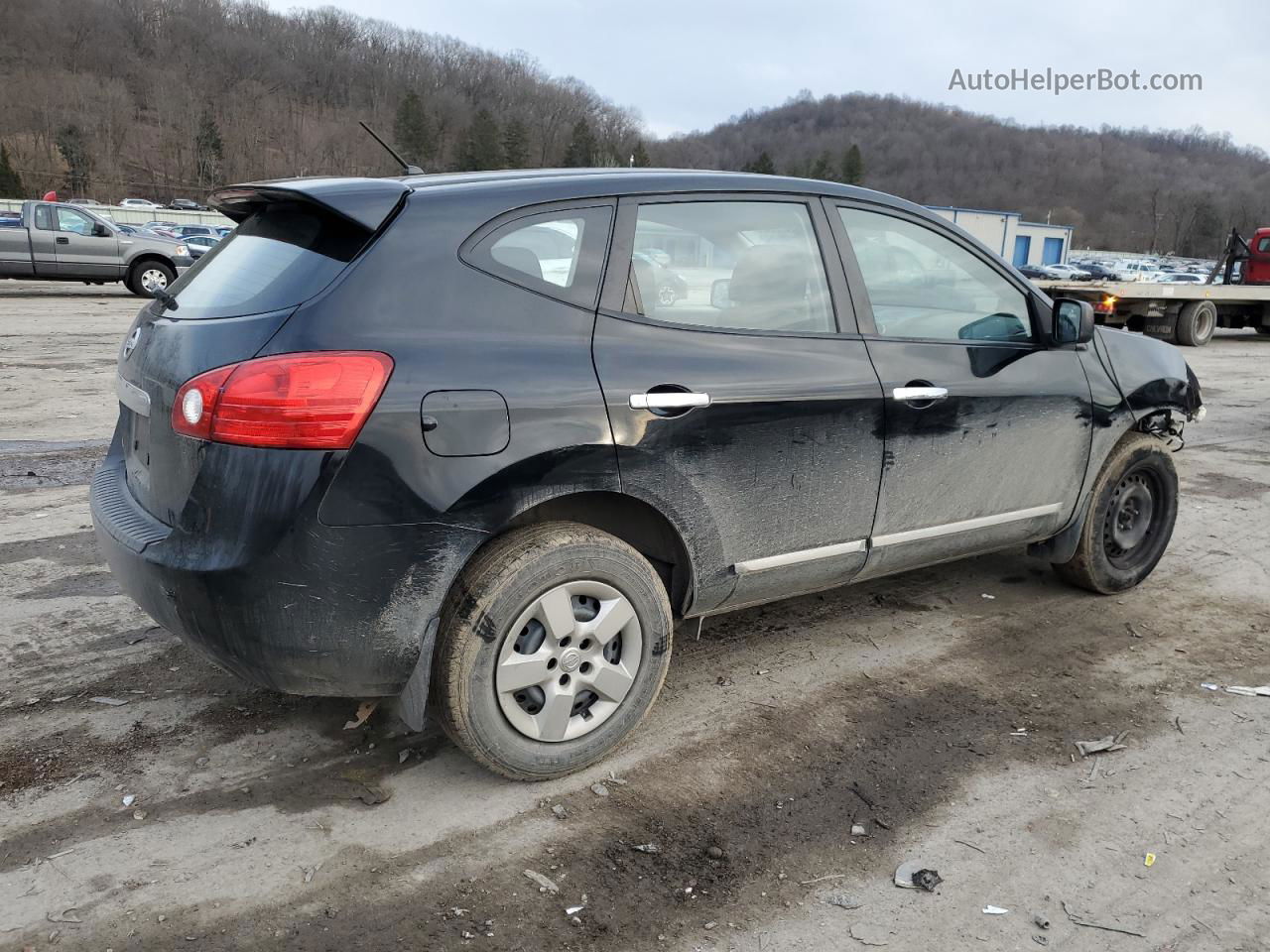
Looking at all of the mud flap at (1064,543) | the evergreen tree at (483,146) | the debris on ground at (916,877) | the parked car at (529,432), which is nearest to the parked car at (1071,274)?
the mud flap at (1064,543)

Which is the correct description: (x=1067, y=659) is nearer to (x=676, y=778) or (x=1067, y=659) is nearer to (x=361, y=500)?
(x=676, y=778)

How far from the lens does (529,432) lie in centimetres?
271

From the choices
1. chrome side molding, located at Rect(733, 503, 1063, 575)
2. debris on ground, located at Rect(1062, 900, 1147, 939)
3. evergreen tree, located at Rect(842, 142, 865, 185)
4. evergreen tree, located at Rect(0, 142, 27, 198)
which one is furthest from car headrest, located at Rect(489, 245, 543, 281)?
evergreen tree, located at Rect(842, 142, 865, 185)

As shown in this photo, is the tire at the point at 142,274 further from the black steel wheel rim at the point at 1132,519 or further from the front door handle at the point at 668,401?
the front door handle at the point at 668,401

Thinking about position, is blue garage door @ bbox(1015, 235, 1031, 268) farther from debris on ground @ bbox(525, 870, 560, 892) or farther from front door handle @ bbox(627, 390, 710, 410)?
debris on ground @ bbox(525, 870, 560, 892)

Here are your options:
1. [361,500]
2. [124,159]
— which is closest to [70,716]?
[361,500]

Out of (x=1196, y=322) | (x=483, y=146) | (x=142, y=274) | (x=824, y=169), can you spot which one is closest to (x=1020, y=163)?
(x=824, y=169)

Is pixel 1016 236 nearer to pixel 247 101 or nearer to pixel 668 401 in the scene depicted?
pixel 668 401

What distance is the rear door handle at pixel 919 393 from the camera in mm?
3510

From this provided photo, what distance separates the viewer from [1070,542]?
4.47 meters

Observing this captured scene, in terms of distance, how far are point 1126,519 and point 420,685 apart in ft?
11.5

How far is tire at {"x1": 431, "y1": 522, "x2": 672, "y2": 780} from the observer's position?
2.76 metres

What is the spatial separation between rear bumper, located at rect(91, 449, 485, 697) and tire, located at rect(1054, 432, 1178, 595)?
10.1 feet

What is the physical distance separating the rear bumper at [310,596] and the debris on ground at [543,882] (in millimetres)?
609
